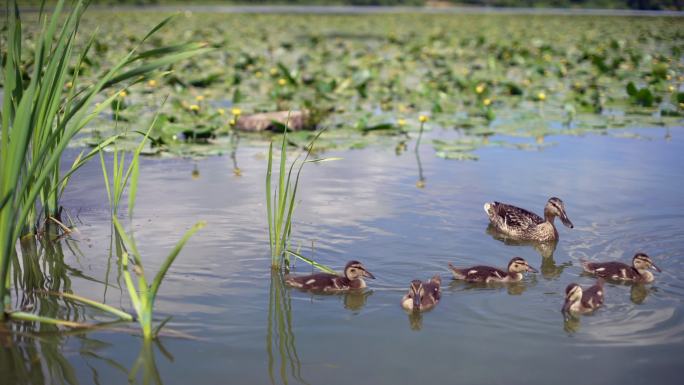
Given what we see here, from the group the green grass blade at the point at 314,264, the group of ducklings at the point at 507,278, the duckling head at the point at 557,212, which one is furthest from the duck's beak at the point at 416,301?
the duckling head at the point at 557,212

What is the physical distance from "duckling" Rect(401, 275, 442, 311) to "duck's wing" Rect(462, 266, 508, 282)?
390 mm

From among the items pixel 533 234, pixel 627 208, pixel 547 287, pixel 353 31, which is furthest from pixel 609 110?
pixel 353 31

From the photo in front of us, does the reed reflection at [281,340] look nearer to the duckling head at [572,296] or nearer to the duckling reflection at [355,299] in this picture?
the duckling reflection at [355,299]

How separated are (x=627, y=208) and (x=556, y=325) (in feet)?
9.04

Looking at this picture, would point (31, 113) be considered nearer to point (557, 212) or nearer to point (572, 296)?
point (572, 296)

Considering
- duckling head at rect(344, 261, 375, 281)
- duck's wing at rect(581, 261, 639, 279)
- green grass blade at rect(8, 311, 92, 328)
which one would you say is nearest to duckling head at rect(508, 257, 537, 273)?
duck's wing at rect(581, 261, 639, 279)

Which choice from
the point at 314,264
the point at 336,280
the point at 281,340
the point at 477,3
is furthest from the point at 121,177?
the point at 477,3

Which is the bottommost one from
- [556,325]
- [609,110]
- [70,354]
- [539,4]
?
[70,354]

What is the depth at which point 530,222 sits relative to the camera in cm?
596

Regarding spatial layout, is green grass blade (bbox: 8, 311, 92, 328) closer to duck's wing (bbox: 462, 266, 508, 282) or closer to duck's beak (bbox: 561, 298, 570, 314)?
duck's wing (bbox: 462, 266, 508, 282)

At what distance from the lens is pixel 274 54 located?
65.8ft

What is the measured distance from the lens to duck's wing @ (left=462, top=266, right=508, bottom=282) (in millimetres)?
4895

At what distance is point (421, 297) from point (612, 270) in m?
1.30

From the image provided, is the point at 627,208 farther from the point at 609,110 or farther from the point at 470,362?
the point at 609,110
